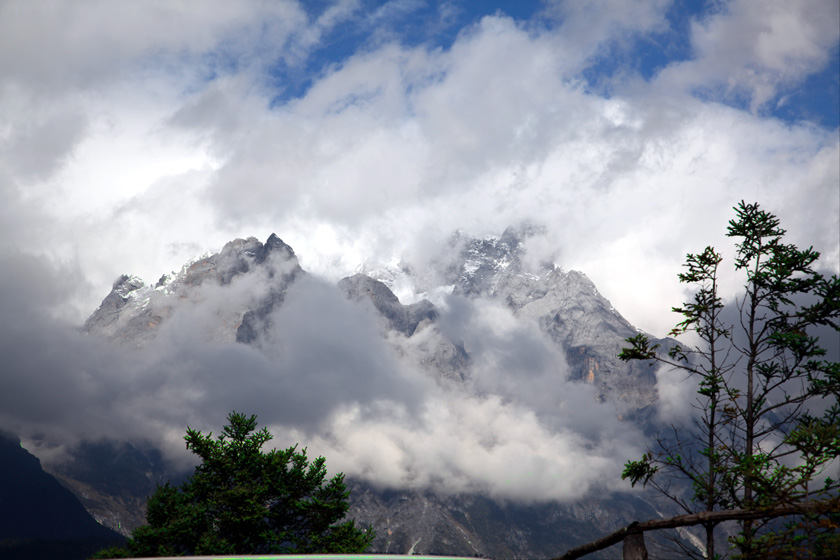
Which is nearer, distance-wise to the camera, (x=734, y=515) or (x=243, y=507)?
(x=734, y=515)

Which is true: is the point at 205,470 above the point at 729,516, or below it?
above

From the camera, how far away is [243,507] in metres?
36.6

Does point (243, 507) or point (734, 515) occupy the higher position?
point (243, 507)

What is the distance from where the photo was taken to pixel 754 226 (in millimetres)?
18375

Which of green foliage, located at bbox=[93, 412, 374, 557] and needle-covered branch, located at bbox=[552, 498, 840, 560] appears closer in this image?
needle-covered branch, located at bbox=[552, 498, 840, 560]

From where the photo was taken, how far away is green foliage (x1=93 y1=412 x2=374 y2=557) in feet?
118

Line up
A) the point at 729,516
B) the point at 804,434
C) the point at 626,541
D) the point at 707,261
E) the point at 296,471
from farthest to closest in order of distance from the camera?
the point at 296,471, the point at 707,261, the point at 804,434, the point at 626,541, the point at 729,516

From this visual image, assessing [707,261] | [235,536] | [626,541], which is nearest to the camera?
[626,541]

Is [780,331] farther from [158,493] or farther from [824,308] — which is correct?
[158,493]

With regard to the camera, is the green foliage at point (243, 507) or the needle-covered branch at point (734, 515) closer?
the needle-covered branch at point (734, 515)

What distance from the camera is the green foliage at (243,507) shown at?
118 ft

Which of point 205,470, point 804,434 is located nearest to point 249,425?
point 205,470

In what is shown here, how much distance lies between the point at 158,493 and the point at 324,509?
11023 millimetres

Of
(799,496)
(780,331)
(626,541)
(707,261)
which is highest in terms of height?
(707,261)
